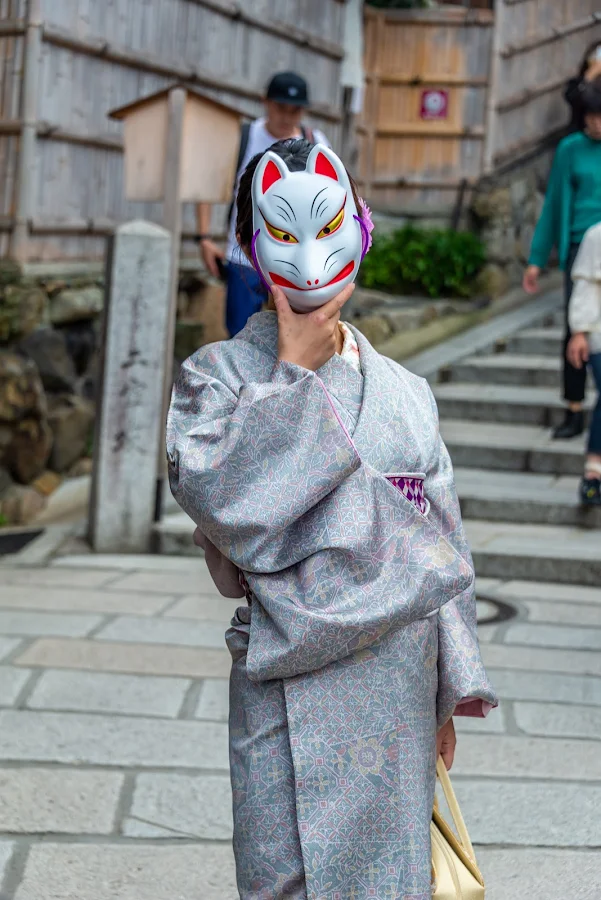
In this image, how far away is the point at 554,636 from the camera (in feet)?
16.9

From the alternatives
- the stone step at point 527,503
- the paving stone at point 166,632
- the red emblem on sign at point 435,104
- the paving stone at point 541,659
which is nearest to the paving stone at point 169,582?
the paving stone at point 166,632

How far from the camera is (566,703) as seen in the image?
4.40m

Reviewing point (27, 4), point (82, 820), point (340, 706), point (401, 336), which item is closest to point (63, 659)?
point (82, 820)

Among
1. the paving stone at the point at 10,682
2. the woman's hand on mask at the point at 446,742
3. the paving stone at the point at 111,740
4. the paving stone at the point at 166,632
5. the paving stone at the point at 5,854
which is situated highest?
the woman's hand on mask at the point at 446,742

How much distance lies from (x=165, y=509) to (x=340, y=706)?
15.6 ft

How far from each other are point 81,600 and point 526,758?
243cm

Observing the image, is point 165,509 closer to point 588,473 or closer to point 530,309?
point 588,473

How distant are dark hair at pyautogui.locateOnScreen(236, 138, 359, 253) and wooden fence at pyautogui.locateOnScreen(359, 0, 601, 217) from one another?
9.99 metres

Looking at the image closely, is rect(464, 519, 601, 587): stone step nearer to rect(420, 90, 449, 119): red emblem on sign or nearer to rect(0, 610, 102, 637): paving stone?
rect(0, 610, 102, 637): paving stone

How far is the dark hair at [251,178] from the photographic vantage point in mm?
2465

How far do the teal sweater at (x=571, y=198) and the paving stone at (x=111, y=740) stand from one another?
387cm

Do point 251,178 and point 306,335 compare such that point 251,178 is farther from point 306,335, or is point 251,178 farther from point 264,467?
point 264,467

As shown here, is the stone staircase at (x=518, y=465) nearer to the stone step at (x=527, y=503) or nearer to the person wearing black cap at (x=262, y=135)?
the stone step at (x=527, y=503)

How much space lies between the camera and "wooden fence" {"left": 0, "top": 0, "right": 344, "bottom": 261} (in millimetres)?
7926
